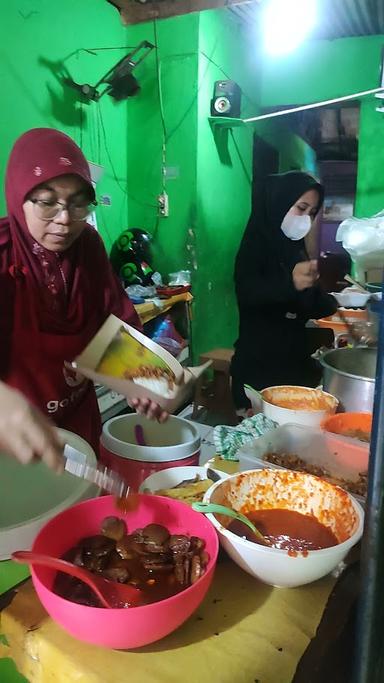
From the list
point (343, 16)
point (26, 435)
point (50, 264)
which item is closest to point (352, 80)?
point (343, 16)

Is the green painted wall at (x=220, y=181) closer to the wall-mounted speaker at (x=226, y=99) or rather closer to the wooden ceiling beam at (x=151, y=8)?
the wall-mounted speaker at (x=226, y=99)

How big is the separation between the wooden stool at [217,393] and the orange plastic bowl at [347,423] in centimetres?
137

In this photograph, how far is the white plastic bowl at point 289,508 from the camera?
2.33 feet

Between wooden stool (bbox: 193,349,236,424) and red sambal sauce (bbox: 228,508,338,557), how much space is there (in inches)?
66.7

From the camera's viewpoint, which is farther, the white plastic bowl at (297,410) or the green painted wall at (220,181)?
the green painted wall at (220,181)

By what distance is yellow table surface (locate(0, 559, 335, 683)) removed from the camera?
613 mm

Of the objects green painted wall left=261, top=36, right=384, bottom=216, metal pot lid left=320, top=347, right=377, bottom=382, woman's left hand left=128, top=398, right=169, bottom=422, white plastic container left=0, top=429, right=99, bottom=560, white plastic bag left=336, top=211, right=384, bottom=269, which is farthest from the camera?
green painted wall left=261, top=36, right=384, bottom=216

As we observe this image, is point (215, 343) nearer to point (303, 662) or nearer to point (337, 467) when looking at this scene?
point (337, 467)

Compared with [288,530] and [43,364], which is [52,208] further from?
[288,530]

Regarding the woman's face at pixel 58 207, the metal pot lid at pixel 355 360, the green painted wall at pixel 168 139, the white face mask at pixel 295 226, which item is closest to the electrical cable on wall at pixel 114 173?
the green painted wall at pixel 168 139

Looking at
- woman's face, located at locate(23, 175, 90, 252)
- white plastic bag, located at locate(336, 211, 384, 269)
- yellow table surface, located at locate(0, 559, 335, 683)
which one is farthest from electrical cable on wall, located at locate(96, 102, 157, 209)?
yellow table surface, located at locate(0, 559, 335, 683)

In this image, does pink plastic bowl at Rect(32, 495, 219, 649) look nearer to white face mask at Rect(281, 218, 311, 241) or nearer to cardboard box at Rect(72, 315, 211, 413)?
cardboard box at Rect(72, 315, 211, 413)

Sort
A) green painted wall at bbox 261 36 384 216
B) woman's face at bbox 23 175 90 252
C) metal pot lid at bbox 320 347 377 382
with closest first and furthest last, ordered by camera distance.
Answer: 1. woman's face at bbox 23 175 90 252
2. metal pot lid at bbox 320 347 377 382
3. green painted wall at bbox 261 36 384 216

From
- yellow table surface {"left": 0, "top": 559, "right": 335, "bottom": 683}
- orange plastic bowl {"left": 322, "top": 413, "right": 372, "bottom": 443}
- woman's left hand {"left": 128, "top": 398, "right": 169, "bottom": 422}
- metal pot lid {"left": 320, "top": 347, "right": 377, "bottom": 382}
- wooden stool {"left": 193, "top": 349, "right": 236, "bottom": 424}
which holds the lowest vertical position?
wooden stool {"left": 193, "top": 349, "right": 236, "bottom": 424}
